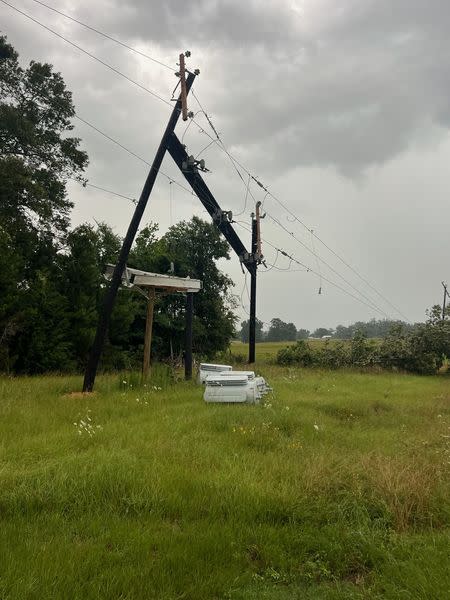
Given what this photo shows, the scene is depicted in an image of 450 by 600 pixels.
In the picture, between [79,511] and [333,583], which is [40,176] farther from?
[333,583]

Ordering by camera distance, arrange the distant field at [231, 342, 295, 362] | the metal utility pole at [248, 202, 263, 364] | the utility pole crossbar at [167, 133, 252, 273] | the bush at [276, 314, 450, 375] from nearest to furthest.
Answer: the utility pole crossbar at [167, 133, 252, 273], the metal utility pole at [248, 202, 263, 364], the bush at [276, 314, 450, 375], the distant field at [231, 342, 295, 362]

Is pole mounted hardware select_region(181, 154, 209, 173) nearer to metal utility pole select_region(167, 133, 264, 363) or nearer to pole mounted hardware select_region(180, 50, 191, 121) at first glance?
metal utility pole select_region(167, 133, 264, 363)

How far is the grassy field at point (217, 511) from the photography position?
3.31m

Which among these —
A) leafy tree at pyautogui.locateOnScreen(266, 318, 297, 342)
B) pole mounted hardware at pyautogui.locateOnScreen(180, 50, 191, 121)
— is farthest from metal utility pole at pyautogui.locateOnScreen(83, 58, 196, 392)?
leafy tree at pyautogui.locateOnScreen(266, 318, 297, 342)

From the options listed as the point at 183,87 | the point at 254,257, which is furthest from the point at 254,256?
the point at 183,87

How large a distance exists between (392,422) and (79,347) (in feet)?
38.3

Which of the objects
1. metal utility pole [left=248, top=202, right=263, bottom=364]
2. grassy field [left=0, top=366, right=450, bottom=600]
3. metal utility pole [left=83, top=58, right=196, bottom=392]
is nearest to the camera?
grassy field [left=0, top=366, right=450, bottom=600]

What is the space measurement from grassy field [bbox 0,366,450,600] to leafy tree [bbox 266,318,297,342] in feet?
348

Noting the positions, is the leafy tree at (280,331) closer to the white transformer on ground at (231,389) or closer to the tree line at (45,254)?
the tree line at (45,254)

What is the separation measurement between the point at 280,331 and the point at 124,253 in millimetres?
103708

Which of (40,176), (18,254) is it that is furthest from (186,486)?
(40,176)

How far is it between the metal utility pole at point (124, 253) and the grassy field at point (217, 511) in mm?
3264

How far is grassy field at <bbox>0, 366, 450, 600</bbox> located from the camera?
3314 millimetres

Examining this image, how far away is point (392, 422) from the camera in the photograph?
30.2 ft
